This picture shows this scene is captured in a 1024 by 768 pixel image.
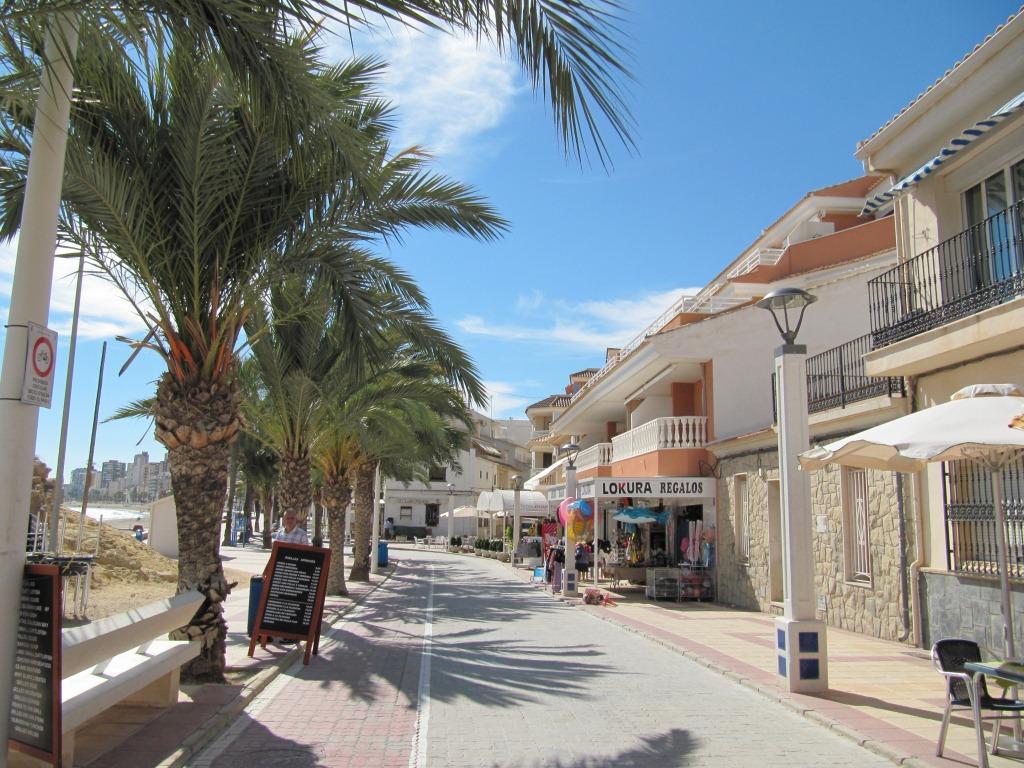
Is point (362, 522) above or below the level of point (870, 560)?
above

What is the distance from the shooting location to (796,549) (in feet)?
28.1

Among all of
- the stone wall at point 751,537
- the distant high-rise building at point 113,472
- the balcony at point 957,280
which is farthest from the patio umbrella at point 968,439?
the distant high-rise building at point 113,472

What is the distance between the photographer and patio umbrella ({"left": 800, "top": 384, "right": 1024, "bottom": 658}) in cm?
645

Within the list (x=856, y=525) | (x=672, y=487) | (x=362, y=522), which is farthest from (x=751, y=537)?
(x=362, y=522)

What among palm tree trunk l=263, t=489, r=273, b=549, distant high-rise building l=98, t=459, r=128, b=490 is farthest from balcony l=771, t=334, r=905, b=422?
distant high-rise building l=98, t=459, r=128, b=490

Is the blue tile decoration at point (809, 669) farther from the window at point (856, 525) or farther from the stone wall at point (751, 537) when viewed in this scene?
the stone wall at point (751, 537)

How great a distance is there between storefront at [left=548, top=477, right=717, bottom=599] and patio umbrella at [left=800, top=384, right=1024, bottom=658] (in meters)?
11.4

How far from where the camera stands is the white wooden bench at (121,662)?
5.13 meters

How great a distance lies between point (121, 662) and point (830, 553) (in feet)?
37.5

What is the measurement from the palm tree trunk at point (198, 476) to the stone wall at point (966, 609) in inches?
336

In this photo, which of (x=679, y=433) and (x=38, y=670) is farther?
(x=679, y=433)

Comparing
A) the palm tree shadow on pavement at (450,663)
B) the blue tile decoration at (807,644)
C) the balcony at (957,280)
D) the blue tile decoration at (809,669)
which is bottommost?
the palm tree shadow on pavement at (450,663)

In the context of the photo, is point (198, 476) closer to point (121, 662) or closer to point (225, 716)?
point (121, 662)

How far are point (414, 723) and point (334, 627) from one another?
714 cm
